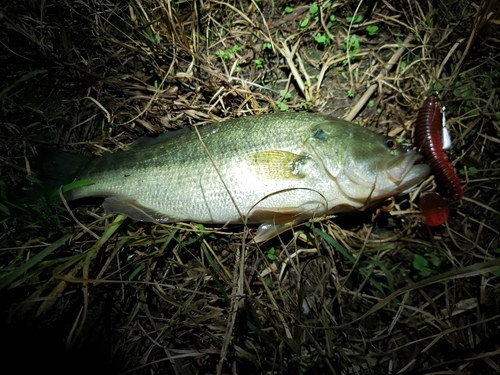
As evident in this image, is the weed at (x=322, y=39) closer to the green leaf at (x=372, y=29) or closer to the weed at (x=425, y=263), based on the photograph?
the green leaf at (x=372, y=29)

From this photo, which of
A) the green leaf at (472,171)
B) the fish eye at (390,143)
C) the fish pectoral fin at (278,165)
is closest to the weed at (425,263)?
the green leaf at (472,171)

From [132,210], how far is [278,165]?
121cm

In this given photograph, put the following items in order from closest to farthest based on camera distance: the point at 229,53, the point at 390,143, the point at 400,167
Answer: the point at 400,167, the point at 390,143, the point at 229,53

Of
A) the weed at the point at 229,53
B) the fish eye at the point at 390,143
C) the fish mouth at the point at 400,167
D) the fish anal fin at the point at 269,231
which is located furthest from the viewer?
the weed at the point at 229,53

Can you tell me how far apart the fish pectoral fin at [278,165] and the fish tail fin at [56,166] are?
1492mm

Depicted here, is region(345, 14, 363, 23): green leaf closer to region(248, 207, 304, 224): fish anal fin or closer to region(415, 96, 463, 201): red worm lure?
region(415, 96, 463, 201): red worm lure

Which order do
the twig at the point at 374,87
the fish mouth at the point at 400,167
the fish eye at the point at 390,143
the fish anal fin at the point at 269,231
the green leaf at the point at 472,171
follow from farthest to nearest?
the twig at the point at 374,87 < the green leaf at the point at 472,171 < the fish anal fin at the point at 269,231 < the fish eye at the point at 390,143 < the fish mouth at the point at 400,167

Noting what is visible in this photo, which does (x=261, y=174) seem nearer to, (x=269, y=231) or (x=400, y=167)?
(x=269, y=231)

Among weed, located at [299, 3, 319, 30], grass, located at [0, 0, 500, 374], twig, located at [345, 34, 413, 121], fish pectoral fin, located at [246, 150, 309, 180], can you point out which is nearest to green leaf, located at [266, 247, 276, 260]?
grass, located at [0, 0, 500, 374]

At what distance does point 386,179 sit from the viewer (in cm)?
235

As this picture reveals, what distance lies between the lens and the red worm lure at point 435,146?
103 inches

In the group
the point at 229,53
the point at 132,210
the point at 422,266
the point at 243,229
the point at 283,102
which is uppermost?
the point at 229,53

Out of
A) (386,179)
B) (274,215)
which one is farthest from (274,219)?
(386,179)

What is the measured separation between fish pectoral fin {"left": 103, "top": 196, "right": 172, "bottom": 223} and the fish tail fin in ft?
1.52
